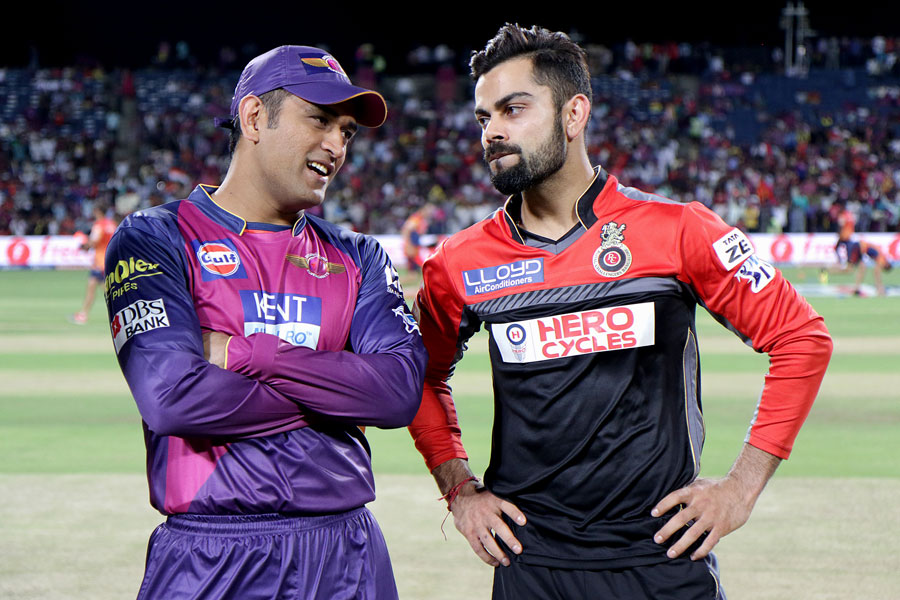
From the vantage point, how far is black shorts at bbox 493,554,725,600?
9.68ft

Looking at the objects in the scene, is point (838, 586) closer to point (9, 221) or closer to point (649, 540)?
point (649, 540)

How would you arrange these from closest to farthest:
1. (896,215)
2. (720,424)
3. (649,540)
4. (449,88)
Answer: (649,540)
(720,424)
(896,215)
(449,88)

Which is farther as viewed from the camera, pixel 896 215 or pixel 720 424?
pixel 896 215

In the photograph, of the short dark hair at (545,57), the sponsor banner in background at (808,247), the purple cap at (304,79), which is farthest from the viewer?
the sponsor banner in background at (808,247)

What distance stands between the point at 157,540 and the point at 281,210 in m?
1.01

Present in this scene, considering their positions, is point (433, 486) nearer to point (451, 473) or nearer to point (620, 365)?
point (451, 473)

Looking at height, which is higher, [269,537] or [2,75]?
[269,537]

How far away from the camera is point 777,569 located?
5559mm

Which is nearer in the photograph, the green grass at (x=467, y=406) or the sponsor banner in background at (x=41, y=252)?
the green grass at (x=467, y=406)

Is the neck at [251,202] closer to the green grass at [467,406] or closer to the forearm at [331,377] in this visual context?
the forearm at [331,377]

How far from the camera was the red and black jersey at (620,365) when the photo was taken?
2.99 metres

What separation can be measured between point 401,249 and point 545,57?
2760 centimetres

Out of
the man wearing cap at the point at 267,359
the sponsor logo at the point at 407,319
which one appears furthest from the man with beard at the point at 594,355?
the man wearing cap at the point at 267,359

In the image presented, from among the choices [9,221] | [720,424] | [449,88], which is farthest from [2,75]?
[720,424]
